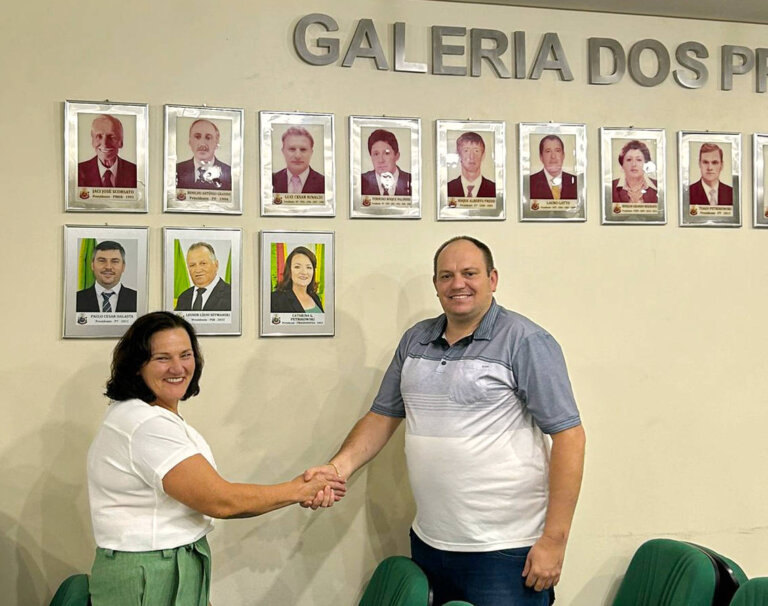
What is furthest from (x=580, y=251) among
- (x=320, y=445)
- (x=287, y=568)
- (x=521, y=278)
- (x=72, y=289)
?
(x=72, y=289)

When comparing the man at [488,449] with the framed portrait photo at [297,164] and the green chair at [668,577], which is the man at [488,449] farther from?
the framed portrait photo at [297,164]

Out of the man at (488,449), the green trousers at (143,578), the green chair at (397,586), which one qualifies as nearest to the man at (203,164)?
the man at (488,449)

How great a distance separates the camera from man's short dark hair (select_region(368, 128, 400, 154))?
120 inches

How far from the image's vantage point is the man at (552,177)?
10.4 ft

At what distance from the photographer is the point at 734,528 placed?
3.26m

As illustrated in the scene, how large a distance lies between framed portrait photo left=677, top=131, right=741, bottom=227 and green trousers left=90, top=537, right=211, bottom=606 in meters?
2.28

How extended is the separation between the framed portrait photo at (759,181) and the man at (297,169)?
5.76ft

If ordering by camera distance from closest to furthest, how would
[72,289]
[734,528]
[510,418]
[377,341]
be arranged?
[510,418]
[72,289]
[377,341]
[734,528]

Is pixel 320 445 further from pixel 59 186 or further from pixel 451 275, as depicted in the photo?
pixel 59 186

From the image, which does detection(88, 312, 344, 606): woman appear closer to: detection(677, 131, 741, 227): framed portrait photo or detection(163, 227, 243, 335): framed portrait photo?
detection(163, 227, 243, 335): framed portrait photo

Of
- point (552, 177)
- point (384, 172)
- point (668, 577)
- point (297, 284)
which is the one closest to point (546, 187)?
point (552, 177)

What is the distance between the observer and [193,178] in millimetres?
2941

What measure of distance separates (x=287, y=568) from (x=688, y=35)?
262 centimetres

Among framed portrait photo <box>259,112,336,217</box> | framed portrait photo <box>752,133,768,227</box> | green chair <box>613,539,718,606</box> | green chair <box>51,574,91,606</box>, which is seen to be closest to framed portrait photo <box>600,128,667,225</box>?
framed portrait photo <box>752,133,768,227</box>
